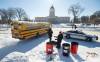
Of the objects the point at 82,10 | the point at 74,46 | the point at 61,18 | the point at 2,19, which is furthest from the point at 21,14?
the point at 74,46

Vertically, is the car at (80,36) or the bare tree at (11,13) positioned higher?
the bare tree at (11,13)

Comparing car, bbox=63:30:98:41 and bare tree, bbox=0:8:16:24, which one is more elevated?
bare tree, bbox=0:8:16:24

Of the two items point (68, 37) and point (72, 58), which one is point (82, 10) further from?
point (72, 58)

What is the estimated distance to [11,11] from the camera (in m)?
84.9

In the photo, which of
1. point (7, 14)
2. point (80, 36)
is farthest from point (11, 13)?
point (80, 36)

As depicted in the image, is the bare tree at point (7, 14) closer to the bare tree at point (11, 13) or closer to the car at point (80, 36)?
the bare tree at point (11, 13)

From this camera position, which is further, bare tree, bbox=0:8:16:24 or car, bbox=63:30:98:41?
bare tree, bbox=0:8:16:24

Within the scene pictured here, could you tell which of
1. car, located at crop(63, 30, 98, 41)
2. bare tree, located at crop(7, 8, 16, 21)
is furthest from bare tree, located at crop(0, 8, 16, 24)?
car, located at crop(63, 30, 98, 41)

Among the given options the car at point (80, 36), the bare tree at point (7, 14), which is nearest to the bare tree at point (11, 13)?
the bare tree at point (7, 14)

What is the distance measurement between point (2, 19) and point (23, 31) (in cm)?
6531

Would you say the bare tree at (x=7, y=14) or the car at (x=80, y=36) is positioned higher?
the bare tree at (x=7, y=14)

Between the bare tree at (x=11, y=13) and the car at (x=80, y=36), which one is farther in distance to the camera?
the bare tree at (x=11, y=13)

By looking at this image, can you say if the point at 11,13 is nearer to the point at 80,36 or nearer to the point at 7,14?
the point at 7,14

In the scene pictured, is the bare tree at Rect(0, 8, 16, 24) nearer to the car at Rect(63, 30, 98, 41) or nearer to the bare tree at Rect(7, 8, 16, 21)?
the bare tree at Rect(7, 8, 16, 21)
